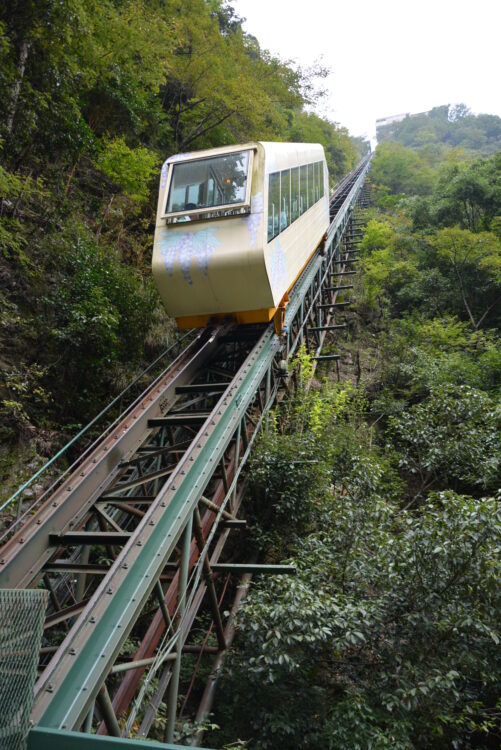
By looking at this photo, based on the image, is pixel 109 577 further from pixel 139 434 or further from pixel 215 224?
pixel 215 224

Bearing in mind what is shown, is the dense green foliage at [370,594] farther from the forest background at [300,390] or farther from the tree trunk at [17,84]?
the tree trunk at [17,84]

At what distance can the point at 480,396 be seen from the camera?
28.3ft

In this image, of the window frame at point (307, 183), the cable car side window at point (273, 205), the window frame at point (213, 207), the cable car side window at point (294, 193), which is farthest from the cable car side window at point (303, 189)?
the window frame at point (213, 207)

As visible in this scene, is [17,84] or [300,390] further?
[300,390]

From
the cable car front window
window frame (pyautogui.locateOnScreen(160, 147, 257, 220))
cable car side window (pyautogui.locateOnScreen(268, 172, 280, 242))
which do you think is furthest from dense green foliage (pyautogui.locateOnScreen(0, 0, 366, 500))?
cable car side window (pyautogui.locateOnScreen(268, 172, 280, 242))

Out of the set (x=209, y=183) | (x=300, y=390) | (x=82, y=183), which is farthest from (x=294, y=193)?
(x=82, y=183)

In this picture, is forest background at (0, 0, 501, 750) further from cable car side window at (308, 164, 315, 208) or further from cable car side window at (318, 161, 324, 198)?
cable car side window at (308, 164, 315, 208)

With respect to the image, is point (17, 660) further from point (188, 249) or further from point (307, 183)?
point (307, 183)

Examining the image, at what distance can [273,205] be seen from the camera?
723 centimetres

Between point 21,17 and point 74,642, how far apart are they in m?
8.49

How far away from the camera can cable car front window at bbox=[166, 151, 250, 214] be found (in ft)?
22.5

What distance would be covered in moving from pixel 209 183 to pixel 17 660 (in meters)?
6.51

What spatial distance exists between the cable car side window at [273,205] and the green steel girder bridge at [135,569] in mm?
1560

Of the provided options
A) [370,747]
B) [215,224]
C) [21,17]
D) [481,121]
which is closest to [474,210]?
[215,224]
